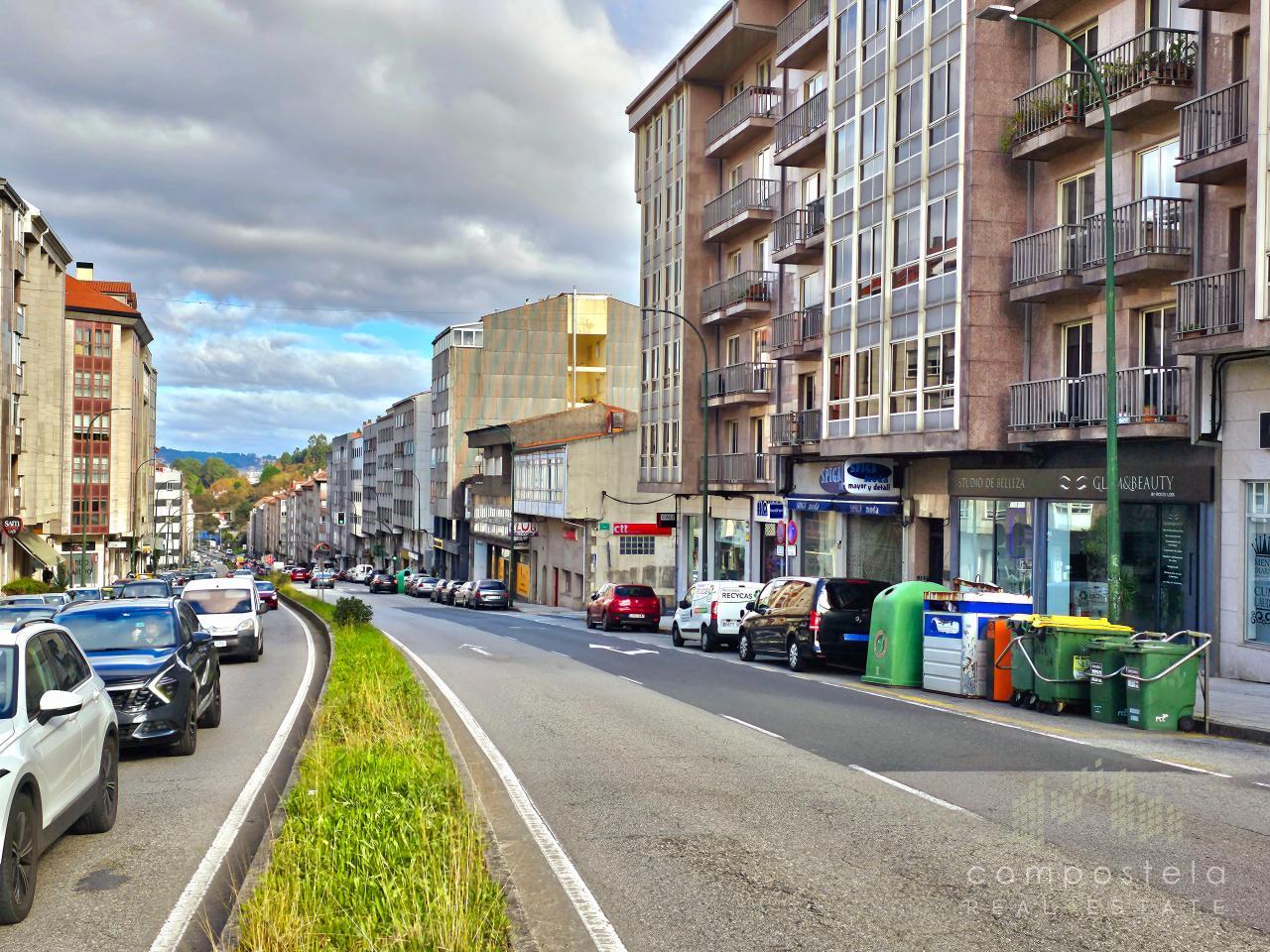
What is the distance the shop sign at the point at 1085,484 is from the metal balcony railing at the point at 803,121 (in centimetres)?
1259

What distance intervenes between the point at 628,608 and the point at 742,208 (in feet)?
46.0

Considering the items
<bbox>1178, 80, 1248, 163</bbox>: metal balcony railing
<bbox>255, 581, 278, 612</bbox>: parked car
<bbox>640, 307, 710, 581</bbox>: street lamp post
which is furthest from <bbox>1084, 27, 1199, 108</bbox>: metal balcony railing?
<bbox>255, 581, 278, 612</bbox>: parked car

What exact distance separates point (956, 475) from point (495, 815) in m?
21.1

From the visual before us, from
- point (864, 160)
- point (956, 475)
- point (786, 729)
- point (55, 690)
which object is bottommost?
point (786, 729)

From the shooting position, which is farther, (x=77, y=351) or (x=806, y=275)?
(x=77, y=351)

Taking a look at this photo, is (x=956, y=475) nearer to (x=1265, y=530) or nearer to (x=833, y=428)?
(x=833, y=428)

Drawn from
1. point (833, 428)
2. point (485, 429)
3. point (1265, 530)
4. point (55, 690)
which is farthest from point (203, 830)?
point (485, 429)

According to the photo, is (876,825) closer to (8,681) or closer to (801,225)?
(8,681)

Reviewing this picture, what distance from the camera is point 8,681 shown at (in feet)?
23.9

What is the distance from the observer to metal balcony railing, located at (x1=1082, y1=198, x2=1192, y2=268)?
2155 cm

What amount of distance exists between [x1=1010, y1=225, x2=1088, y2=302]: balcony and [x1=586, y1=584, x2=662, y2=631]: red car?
18.7 m

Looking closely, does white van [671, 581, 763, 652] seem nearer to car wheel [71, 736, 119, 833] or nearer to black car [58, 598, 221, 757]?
black car [58, 598, 221, 757]

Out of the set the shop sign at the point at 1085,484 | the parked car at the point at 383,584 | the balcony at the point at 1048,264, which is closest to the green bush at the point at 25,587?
the shop sign at the point at 1085,484

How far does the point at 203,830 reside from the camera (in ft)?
29.1
